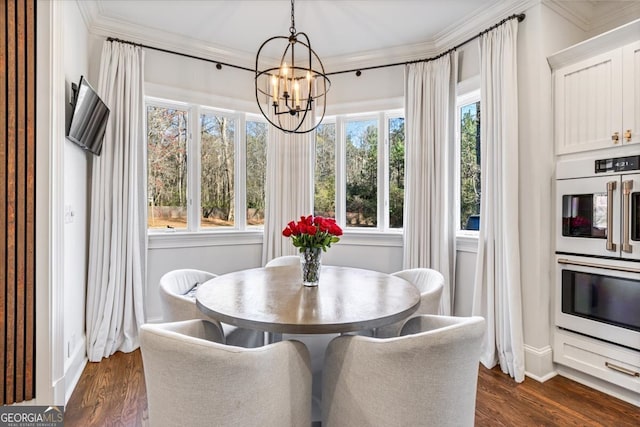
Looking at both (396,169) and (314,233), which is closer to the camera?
(314,233)

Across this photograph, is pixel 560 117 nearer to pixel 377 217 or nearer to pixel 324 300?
pixel 377 217

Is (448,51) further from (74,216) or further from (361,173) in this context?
(74,216)

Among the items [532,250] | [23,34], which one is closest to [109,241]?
[23,34]

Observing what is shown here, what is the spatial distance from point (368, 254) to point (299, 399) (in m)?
2.44

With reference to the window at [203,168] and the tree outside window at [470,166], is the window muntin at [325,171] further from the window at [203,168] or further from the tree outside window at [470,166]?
the tree outside window at [470,166]

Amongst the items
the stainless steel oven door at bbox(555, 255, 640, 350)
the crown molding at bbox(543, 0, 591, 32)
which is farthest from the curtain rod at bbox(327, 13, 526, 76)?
the stainless steel oven door at bbox(555, 255, 640, 350)

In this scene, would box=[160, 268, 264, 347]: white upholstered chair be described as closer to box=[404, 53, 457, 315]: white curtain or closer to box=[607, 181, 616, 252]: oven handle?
box=[404, 53, 457, 315]: white curtain

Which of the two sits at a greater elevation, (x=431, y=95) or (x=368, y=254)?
(x=431, y=95)

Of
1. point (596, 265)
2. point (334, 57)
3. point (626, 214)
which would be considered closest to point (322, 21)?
point (334, 57)

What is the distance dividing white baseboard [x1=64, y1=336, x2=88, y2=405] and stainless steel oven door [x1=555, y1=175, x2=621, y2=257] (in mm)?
3602

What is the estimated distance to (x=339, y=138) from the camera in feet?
12.8

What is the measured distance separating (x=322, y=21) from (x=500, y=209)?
2245 mm

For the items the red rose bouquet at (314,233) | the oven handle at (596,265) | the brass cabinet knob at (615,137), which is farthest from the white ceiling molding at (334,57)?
the red rose bouquet at (314,233)

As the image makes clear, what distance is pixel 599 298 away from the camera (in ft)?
7.48
